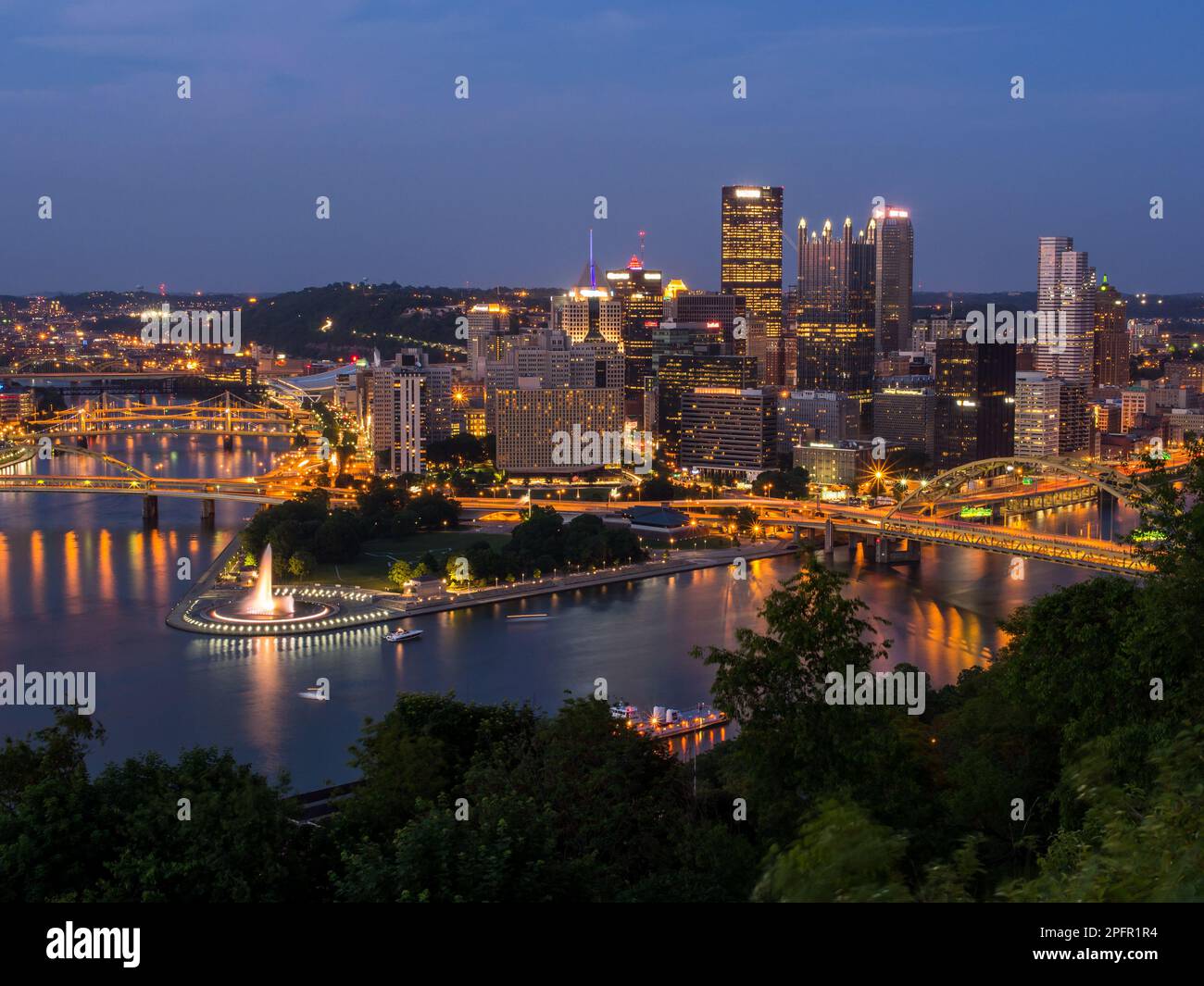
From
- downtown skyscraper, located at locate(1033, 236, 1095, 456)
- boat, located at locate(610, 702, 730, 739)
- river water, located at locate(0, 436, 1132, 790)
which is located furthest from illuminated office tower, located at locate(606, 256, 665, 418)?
boat, located at locate(610, 702, 730, 739)

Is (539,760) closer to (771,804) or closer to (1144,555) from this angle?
(771,804)

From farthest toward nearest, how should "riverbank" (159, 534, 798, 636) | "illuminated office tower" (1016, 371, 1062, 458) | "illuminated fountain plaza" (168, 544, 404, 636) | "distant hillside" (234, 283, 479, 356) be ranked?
1. "distant hillside" (234, 283, 479, 356)
2. "illuminated office tower" (1016, 371, 1062, 458)
3. "riverbank" (159, 534, 798, 636)
4. "illuminated fountain plaza" (168, 544, 404, 636)

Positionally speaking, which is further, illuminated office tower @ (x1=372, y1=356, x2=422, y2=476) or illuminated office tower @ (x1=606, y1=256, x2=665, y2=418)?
illuminated office tower @ (x1=606, y1=256, x2=665, y2=418)

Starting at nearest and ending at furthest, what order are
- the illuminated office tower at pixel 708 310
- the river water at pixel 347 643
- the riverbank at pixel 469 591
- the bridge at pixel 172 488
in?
the river water at pixel 347 643
the riverbank at pixel 469 591
the bridge at pixel 172 488
the illuminated office tower at pixel 708 310

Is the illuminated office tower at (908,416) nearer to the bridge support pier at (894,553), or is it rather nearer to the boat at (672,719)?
the bridge support pier at (894,553)

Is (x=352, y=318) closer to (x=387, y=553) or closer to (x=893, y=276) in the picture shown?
(x=893, y=276)

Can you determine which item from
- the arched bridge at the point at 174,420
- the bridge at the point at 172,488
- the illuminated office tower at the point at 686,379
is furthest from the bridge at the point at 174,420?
the illuminated office tower at the point at 686,379

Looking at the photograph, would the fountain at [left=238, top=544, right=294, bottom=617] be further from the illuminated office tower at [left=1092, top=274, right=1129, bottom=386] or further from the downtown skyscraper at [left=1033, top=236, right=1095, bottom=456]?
the illuminated office tower at [left=1092, top=274, right=1129, bottom=386]
